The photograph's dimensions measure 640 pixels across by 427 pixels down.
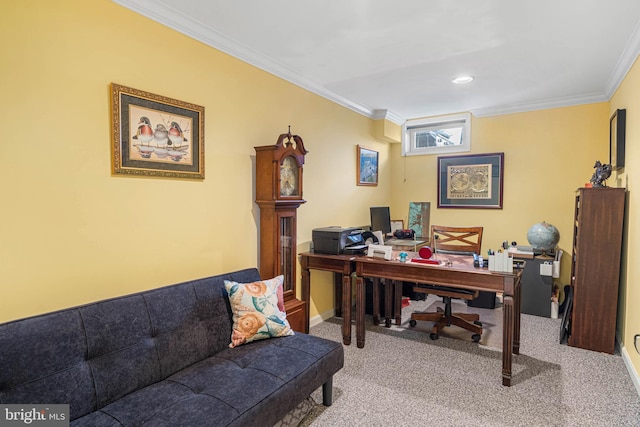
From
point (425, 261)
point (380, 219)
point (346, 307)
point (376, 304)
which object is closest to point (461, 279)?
point (425, 261)

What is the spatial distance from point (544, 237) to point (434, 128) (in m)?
1.96

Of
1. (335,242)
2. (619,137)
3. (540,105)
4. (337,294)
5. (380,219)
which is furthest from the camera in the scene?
(380,219)

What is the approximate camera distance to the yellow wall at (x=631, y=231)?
2547 millimetres

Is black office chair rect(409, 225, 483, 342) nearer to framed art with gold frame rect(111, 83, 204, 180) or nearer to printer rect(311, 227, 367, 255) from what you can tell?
printer rect(311, 227, 367, 255)

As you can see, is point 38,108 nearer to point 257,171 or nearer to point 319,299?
point 257,171

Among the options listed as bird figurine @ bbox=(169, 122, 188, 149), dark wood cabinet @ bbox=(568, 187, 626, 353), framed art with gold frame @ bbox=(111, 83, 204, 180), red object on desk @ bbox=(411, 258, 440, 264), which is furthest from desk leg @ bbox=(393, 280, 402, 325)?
bird figurine @ bbox=(169, 122, 188, 149)

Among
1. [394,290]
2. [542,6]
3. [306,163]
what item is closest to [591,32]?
[542,6]

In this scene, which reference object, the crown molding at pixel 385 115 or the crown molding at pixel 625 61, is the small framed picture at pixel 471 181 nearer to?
the crown molding at pixel 385 115

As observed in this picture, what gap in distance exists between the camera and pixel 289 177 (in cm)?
291

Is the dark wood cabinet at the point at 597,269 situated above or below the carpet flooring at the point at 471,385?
above

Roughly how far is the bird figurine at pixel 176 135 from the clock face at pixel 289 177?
0.80 meters

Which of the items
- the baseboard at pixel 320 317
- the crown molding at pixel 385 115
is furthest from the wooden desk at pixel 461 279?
the crown molding at pixel 385 115

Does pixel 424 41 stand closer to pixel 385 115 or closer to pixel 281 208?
pixel 281 208

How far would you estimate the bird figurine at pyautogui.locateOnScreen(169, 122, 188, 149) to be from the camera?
221 centimetres
